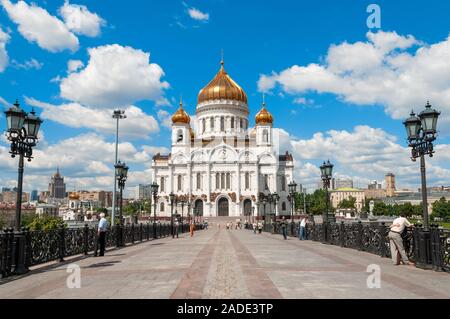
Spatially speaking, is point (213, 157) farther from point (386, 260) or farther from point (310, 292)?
point (310, 292)

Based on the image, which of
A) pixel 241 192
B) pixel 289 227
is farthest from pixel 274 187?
pixel 289 227

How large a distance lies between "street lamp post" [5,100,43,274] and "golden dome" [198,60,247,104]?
71181 millimetres

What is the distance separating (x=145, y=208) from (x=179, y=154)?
7223cm

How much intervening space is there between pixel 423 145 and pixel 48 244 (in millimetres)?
12321

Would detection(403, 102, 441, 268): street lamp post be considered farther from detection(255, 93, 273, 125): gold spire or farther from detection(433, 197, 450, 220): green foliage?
detection(433, 197, 450, 220): green foliage

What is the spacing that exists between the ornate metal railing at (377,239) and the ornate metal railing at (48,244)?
10.4 metres

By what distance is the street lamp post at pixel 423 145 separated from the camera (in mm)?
11328

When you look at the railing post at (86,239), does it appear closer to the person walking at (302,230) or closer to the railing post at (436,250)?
the railing post at (436,250)

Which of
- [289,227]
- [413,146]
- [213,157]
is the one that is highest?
[213,157]

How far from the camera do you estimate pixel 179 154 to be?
79438 mm

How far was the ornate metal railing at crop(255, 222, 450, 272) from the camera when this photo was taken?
10898 mm

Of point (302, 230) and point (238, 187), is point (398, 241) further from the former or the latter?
point (238, 187)

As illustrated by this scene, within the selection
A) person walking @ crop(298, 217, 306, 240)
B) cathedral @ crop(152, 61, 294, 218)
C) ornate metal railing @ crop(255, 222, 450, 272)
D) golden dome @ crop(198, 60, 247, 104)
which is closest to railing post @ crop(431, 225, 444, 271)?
ornate metal railing @ crop(255, 222, 450, 272)
